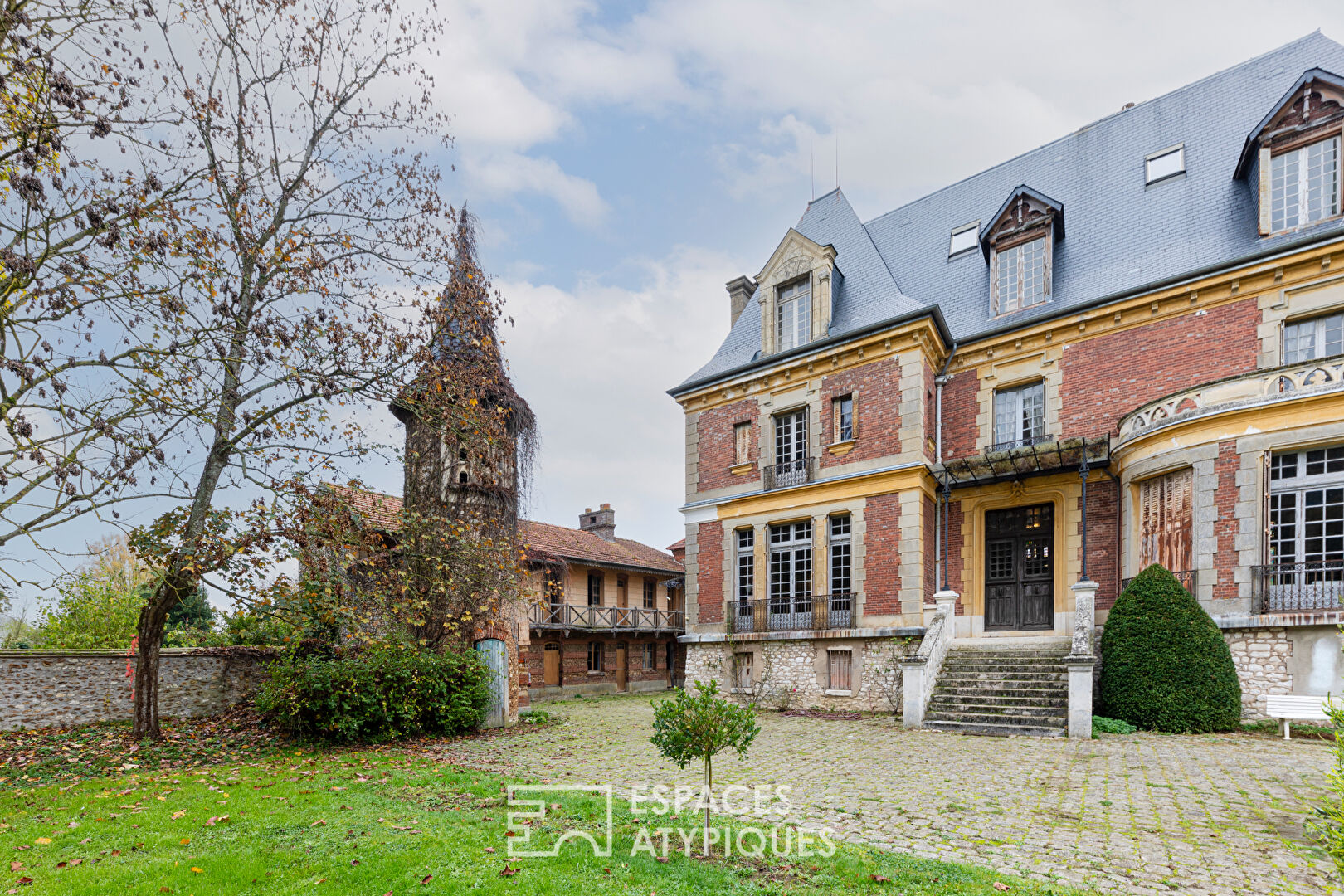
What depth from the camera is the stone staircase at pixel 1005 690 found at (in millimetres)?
11586

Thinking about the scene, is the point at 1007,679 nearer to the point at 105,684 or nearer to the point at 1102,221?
the point at 1102,221

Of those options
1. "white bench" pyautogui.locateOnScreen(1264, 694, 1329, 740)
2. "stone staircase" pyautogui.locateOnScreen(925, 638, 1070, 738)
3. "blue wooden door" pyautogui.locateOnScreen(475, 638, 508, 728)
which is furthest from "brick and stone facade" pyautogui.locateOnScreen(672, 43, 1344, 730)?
"blue wooden door" pyautogui.locateOnScreen(475, 638, 508, 728)

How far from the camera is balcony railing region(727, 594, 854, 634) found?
16.2 m

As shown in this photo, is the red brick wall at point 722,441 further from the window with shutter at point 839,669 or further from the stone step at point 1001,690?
the stone step at point 1001,690

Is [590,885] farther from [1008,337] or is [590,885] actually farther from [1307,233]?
[1307,233]

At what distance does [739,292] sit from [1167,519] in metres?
13.5

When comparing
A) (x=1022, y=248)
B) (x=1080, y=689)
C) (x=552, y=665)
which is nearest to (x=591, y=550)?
(x=552, y=665)

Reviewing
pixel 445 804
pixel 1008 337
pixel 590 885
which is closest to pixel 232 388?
pixel 445 804

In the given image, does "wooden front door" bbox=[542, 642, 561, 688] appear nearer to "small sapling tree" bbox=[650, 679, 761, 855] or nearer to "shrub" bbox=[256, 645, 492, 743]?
"shrub" bbox=[256, 645, 492, 743]

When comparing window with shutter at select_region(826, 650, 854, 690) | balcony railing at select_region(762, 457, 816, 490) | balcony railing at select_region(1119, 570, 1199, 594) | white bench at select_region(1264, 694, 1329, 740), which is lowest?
window with shutter at select_region(826, 650, 854, 690)

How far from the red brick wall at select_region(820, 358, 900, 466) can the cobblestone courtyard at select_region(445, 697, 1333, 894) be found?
6120 millimetres

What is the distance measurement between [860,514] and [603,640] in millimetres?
13854

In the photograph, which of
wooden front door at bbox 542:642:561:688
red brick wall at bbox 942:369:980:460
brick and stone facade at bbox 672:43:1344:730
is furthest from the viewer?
wooden front door at bbox 542:642:561:688

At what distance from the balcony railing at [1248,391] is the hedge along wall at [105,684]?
57.0ft
